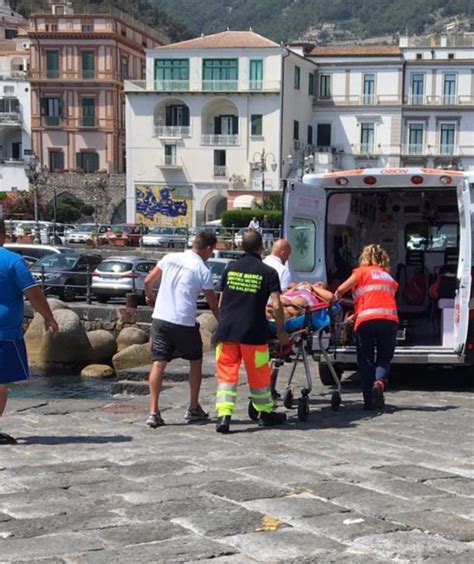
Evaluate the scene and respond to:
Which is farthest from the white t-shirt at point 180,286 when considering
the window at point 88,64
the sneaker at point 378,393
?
the window at point 88,64

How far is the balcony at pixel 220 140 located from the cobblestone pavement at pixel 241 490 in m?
50.5

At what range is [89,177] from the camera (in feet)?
211

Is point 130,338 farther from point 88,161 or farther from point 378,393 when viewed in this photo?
point 88,161

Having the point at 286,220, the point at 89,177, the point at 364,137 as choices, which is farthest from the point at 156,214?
the point at 286,220

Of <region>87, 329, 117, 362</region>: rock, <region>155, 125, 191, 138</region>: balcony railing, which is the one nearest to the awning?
<region>155, 125, 191, 138</region>: balcony railing

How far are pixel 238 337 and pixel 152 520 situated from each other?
9.07ft

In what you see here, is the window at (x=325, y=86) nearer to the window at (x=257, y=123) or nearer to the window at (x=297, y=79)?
the window at (x=297, y=79)

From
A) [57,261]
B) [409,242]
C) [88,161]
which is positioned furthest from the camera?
[88,161]

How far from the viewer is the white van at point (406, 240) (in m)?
10.5

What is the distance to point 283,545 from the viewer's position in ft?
15.9

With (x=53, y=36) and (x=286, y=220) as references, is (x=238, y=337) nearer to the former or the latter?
(x=286, y=220)

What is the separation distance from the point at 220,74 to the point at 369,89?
36.3 ft

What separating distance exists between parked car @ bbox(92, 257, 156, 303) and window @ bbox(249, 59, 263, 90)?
112 ft

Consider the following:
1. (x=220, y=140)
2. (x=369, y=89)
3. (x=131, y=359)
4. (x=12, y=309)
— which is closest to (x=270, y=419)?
(x=12, y=309)
